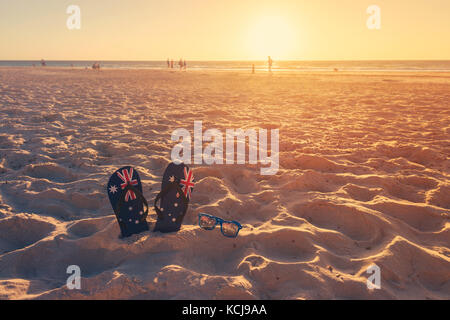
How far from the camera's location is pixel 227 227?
246cm

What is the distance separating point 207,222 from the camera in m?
2.53

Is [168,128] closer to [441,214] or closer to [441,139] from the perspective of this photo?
[441,214]

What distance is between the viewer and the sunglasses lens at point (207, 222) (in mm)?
2492

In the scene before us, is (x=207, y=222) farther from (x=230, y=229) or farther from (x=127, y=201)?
(x=127, y=201)

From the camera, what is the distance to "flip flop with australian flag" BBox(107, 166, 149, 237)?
2.34 metres

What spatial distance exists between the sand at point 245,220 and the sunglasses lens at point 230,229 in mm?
56

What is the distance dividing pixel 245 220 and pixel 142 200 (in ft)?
3.17

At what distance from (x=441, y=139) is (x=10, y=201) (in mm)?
6216

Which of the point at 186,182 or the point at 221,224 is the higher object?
the point at 186,182

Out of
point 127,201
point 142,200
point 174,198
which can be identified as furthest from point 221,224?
point 127,201

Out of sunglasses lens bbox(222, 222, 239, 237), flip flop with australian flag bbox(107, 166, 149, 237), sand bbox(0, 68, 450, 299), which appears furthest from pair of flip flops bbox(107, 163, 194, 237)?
sunglasses lens bbox(222, 222, 239, 237)

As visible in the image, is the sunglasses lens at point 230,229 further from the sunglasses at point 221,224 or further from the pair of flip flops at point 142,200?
the pair of flip flops at point 142,200

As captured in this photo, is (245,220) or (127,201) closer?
(127,201)
